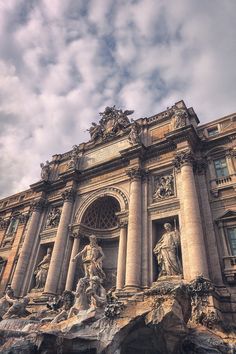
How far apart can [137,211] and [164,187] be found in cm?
252

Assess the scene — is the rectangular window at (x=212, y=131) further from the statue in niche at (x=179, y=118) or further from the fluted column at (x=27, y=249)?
the fluted column at (x=27, y=249)

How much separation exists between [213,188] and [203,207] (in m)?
1.41

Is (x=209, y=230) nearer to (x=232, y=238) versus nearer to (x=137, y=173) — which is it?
(x=232, y=238)

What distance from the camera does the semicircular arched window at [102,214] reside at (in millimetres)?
21297

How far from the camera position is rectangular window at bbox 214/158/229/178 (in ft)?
55.8

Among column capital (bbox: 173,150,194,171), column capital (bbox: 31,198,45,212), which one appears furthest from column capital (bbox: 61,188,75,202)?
column capital (bbox: 173,150,194,171)

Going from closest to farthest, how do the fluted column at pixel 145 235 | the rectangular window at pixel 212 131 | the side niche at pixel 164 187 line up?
the fluted column at pixel 145 235, the side niche at pixel 164 187, the rectangular window at pixel 212 131

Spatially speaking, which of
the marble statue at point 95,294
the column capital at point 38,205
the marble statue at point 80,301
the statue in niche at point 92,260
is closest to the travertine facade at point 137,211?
the column capital at point 38,205

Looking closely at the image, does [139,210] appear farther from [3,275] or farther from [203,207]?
[3,275]

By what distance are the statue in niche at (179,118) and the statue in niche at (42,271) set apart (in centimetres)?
1394

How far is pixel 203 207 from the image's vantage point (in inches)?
636

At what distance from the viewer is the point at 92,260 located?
57.9 feet

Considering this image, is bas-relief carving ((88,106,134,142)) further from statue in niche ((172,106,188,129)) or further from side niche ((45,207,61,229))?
side niche ((45,207,61,229))

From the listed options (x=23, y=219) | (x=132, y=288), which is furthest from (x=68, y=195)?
(x=132, y=288)
